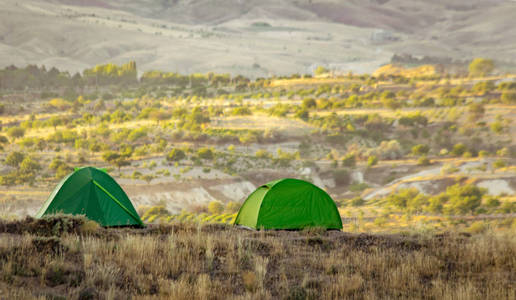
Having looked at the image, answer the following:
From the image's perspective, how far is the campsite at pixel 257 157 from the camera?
673 centimetres

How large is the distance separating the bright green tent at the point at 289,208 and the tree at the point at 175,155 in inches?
1709

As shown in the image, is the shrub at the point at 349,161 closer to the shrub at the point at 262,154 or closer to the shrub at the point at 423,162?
the shrub at the point at 423,162

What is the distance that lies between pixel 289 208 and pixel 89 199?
14.9 ft

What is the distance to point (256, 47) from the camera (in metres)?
134

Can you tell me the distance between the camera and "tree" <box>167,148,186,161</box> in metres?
55.2

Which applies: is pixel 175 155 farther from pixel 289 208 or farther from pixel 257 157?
pixel 289 208

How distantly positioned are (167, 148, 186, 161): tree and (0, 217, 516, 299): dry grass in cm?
4649

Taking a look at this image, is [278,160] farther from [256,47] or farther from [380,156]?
[256,47]

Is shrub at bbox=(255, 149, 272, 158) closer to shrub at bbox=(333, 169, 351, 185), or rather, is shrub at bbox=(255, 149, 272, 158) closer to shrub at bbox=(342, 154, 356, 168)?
shrub at bbox=(333, 169, 351, 185)

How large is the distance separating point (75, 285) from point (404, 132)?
63753 millimetres

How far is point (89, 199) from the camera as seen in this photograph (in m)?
11.0

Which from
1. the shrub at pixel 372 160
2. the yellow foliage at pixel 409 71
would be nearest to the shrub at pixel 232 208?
the shrub at pixel 372 160

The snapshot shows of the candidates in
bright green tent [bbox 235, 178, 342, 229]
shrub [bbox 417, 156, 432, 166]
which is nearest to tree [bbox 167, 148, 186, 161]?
shrub [bbox 417, 156, 432, 166]

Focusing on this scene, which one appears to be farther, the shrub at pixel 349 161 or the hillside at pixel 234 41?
the hillside at pixel 234 41
